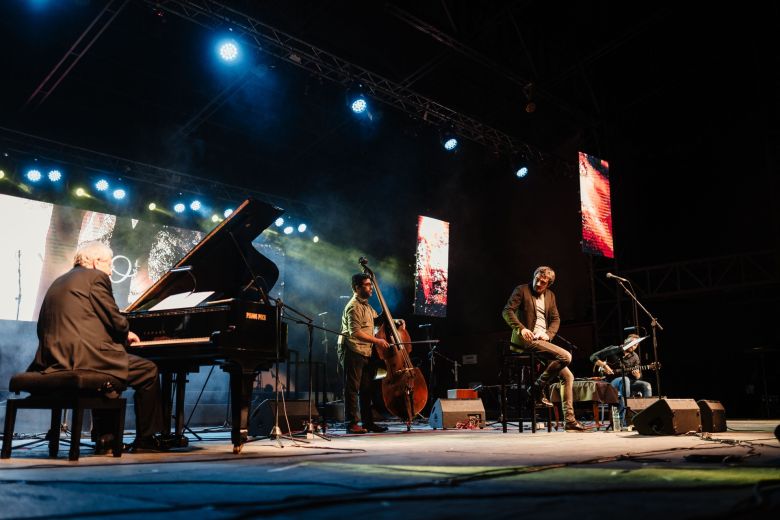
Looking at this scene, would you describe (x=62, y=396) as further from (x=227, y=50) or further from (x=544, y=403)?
(x=227, y=50)

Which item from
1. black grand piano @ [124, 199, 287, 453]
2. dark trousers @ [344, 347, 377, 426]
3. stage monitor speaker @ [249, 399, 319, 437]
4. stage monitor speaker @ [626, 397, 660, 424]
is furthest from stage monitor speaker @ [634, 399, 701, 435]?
black grand piano @ [124, 199, 287, 453]

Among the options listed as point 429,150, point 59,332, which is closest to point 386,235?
point 429,150

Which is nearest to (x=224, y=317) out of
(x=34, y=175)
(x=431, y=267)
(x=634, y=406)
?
(x=634, y=406)

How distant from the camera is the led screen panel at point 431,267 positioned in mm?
12461

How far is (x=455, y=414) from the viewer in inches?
299

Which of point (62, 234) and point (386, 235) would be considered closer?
point (62, 234)

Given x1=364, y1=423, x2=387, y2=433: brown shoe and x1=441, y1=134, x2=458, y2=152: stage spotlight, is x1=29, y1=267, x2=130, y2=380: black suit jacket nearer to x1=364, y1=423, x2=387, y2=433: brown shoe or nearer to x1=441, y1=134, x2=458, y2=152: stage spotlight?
x1=364, y1=423, x2=387, y2=433: brown shoe

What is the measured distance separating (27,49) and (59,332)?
704cm

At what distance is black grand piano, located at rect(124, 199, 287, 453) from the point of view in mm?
4051

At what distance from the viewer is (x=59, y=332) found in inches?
150

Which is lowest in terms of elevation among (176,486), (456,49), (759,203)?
(176,486)

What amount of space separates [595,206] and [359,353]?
246 inches

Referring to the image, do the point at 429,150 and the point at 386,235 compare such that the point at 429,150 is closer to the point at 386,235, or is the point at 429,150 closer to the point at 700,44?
the point at 386,235

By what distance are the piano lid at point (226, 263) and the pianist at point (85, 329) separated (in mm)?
465
